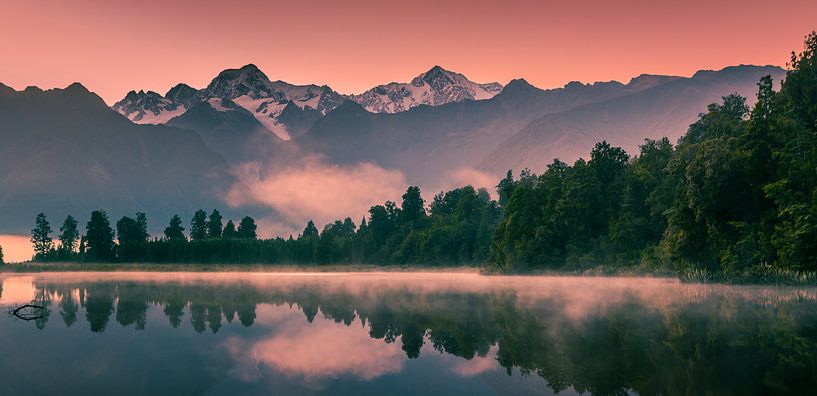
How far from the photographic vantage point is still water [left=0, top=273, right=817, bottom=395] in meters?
20.8

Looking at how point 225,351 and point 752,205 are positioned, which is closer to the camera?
point 225,351

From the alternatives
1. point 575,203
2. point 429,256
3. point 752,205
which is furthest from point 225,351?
point 429,256

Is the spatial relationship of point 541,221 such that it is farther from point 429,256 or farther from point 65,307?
point 65,307

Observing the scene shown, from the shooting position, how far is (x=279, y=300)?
190 ft

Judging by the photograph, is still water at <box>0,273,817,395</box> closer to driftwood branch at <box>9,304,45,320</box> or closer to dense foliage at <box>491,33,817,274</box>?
driftwood branch at <box>9,304,45,320</box>

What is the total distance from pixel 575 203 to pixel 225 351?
101851 mm

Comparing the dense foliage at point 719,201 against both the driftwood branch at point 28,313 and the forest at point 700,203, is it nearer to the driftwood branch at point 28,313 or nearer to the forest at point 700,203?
the forest at point 700,203

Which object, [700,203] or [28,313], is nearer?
[28,313]

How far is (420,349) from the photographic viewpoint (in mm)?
28484

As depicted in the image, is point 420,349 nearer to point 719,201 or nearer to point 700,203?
point 700,203

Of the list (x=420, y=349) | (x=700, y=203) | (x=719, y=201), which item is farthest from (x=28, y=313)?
(x=719, y=201)

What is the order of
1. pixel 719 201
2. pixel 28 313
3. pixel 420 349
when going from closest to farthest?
pixel 420 349 < pixel 28 313 < pixel 719 201

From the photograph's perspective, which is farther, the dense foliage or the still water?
the dense foliage

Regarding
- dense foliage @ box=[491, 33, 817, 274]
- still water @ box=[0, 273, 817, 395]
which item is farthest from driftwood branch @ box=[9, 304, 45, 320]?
dense foliage @ box=[491, 33, 817, 274]
